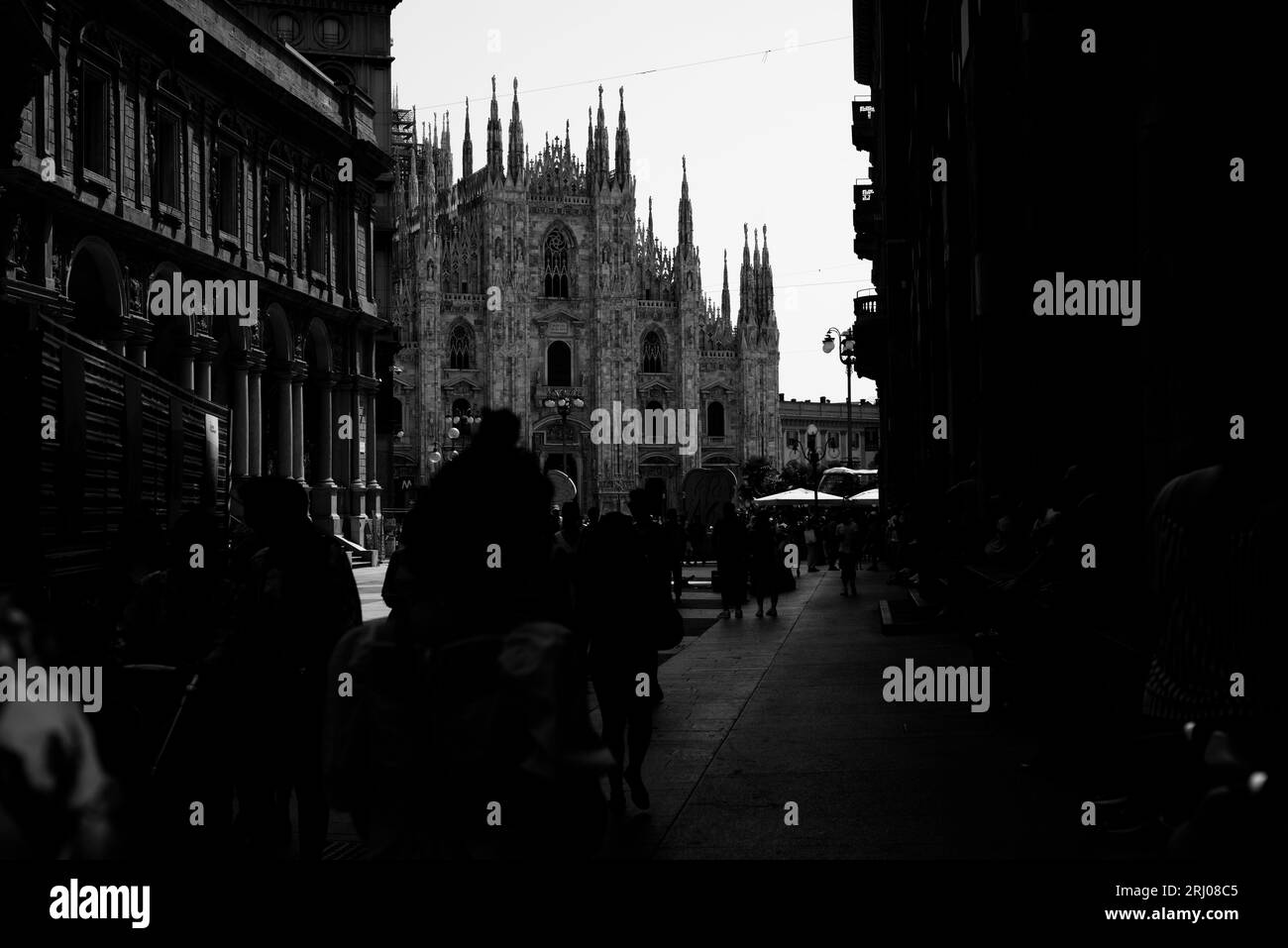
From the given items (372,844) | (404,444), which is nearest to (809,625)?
(372,844)

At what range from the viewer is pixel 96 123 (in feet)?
85.3

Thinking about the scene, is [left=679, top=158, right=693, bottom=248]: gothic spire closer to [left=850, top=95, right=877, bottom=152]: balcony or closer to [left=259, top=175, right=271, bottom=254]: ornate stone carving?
[left=850, top=95, right=877, bottom=152]: balcony

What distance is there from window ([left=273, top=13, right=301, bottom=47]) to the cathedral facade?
3877 cm

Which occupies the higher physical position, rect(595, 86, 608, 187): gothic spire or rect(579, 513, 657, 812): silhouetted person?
Result: rect(595, 86, 608, 187): gothic spire

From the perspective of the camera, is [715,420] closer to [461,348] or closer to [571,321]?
[571,321]

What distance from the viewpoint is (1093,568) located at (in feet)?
25.3

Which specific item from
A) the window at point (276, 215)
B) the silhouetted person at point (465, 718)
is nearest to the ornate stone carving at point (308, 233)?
the window at point (276, 215)

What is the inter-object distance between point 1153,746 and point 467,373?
86.8m

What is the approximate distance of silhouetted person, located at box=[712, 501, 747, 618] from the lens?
22.7 m

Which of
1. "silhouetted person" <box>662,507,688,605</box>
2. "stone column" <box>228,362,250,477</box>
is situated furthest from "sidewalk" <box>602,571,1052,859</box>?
"stone column" <box>228,362,250,477</box>

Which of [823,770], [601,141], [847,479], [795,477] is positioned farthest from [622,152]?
[823,770]

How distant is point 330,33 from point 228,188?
19.4 metres

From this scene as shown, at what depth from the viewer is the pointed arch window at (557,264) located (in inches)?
3713
